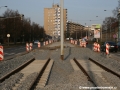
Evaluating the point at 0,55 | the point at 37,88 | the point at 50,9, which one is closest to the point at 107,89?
the point at 37,88

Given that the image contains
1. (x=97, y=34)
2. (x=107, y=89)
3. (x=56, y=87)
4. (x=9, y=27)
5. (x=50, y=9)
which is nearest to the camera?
(x=107, y=89)

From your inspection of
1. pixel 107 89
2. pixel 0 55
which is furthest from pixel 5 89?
pixel 0 55

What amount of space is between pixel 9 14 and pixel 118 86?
68901 mm

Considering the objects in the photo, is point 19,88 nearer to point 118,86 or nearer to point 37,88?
point 37,88

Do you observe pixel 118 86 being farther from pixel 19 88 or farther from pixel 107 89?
pixel 19 88

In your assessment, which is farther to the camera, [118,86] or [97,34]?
[97,34]

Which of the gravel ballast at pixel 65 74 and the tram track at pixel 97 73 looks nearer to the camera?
the gravel ballast at pixel 65 74

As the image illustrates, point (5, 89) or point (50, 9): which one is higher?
point (50, 9)

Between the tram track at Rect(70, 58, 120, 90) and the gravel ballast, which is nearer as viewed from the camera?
the gravel ballast

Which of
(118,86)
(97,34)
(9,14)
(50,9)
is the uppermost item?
(50,9)

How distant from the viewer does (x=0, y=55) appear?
66.8 feet

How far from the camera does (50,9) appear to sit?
541ft

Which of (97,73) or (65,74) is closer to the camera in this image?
(65,74)

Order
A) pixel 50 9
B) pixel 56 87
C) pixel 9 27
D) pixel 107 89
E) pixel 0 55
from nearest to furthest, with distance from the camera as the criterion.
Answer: pixel 107 89 < pixel 56 87 < pixel 0 55 < pixel 9 27 < pixel 50 9
